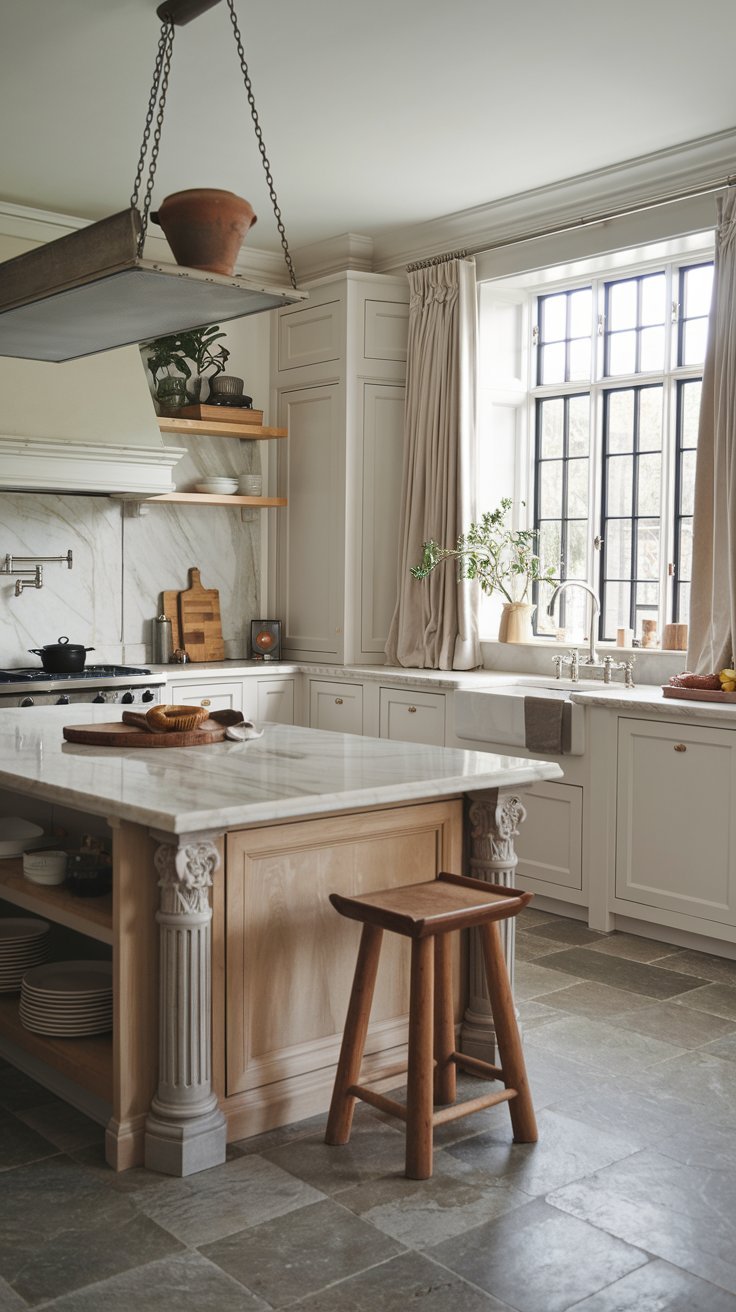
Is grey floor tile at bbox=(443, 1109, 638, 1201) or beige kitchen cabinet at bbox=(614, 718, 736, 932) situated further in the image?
beige kitchen cabinet at bbox=(614, 718, 736, 932)

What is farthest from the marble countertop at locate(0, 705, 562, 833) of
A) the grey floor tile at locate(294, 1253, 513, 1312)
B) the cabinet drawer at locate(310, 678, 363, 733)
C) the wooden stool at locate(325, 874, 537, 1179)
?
the cabinet drawer at locate(310, 678, 363, 733)

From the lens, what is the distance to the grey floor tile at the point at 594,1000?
375 cm

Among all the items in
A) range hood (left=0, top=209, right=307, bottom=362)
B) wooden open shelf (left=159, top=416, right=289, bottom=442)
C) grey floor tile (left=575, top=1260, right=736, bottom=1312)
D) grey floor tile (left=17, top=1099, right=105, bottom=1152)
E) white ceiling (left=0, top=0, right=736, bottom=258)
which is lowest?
grey floor tile (left=17, top=1099, right=105, bottom=1152)

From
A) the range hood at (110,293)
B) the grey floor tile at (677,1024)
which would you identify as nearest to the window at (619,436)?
the grey floor tile at (677,1024)

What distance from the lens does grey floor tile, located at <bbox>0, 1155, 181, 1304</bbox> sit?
2240 mm

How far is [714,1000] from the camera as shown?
3869 mm

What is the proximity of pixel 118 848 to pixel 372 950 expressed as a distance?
2.03 ft

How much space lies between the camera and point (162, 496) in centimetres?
595

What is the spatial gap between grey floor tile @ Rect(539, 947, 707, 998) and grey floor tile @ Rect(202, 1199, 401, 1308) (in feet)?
5.87

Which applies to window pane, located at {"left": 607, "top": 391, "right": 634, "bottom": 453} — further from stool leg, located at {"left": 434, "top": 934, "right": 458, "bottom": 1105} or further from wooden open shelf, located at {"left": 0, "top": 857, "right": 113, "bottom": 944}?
wooden open shelf, located at {"left": 0, "top": 857, "right": 113, "bottom": 944}

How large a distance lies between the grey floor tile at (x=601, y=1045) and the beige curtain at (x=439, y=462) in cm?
257

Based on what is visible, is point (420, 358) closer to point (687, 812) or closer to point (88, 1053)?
point (687, 812)

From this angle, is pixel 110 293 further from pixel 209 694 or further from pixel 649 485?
pixel 649 485

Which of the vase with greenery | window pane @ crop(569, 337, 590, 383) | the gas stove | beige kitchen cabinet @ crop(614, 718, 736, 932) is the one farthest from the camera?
the vase with greenery
